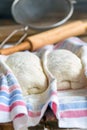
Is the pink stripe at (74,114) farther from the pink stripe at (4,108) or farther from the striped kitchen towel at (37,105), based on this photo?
the pink stripe at (4,108)

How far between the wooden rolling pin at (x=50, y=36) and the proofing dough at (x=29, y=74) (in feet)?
0.36

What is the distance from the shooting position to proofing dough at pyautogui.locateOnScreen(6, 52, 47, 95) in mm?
604

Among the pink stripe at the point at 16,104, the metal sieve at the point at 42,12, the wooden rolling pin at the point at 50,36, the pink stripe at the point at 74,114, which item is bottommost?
the pink stripe at the point at 74,114

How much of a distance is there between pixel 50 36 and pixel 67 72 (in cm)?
21

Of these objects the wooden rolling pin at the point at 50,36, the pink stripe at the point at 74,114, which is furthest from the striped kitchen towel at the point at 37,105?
the wooden rolling pin at the point at 50,36

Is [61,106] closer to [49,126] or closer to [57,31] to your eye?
[49,126]

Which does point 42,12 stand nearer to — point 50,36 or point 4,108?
point 50,36

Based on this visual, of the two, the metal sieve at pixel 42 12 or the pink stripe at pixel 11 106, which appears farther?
the metal sieve at pixel 42 12

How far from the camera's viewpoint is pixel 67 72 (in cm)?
62

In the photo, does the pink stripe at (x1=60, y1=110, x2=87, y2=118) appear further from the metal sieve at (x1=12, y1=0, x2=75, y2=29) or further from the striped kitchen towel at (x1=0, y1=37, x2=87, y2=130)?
the metal sieve at (x1=12, y1=0, x2=75, y2=29)

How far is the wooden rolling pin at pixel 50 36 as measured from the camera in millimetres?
771

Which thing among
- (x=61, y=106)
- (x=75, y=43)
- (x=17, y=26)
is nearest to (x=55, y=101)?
(x=61, y=106)

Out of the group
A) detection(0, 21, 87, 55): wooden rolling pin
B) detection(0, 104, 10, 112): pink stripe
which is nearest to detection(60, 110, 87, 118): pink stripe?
detection(0, 104, 10, 112): pink stripe

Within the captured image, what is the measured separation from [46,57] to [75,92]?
0.36ft
